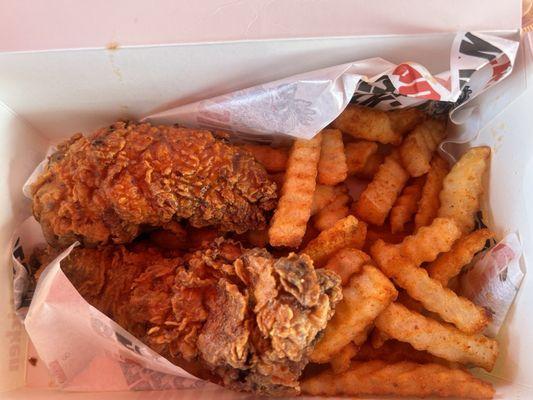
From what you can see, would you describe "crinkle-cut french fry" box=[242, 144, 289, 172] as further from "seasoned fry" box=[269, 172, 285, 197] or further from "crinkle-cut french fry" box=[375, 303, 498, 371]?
"crinkle-cut french fry" box=[375, 303, 498, 371]

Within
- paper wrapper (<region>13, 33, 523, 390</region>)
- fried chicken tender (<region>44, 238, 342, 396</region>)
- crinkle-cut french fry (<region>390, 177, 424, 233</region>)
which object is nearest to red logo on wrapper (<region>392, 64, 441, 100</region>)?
paper wrapper (<region>13, 33, 523, 390</region>)

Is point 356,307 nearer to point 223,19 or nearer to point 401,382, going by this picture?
point 401,382

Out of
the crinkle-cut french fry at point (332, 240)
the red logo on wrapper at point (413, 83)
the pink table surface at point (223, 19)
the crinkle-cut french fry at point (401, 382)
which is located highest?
the pink table surface at point (223, 19)

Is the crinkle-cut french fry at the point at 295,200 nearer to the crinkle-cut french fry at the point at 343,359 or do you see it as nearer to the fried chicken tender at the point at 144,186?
the fried chicken tender at the point at 144,186

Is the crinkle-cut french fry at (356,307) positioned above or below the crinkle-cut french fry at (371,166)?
below

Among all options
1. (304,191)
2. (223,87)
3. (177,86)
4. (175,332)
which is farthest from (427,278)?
(177,86)

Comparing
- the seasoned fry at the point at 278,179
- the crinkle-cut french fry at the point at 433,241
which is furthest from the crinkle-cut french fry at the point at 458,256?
the seasoned fry at the point at 278,179
